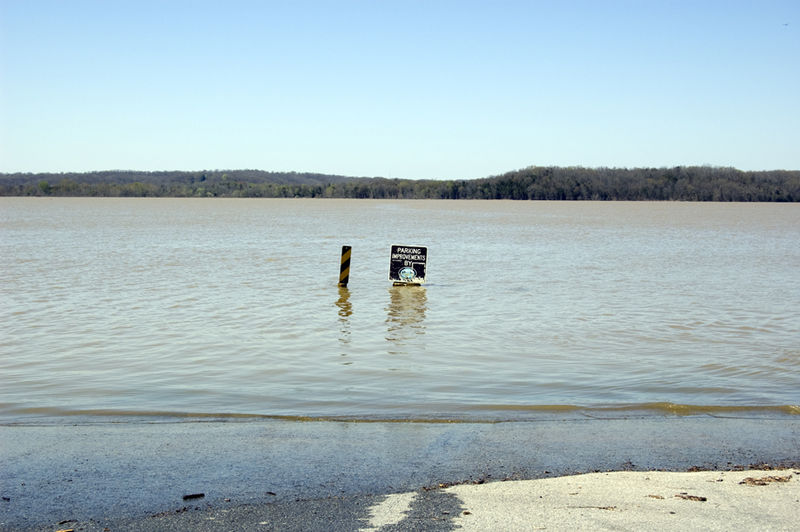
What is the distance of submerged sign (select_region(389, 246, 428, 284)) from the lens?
63.9 ft

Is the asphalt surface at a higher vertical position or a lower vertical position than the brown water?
higher

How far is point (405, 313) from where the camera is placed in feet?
50.9

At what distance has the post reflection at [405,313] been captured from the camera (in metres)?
13.1

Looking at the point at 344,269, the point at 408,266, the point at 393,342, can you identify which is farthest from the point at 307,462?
the point at 344,269

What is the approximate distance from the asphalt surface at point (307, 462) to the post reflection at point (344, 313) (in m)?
4.48

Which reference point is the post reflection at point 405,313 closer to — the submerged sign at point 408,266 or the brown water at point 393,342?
the brown water at point 393,342

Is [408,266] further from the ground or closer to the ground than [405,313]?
further from the ground

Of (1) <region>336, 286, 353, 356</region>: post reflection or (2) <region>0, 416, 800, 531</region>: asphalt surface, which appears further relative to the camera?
(1) <region>336, 286, 353, 356</region>: post reflection

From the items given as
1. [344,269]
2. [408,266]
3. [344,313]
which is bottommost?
[344,313]

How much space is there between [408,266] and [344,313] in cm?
426

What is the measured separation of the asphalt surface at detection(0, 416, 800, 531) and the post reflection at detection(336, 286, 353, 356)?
4475 mm

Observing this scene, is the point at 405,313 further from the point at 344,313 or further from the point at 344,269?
the point at 344,269

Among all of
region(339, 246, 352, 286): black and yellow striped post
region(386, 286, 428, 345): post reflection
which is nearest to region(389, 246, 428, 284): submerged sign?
region(386, 286, 428, 345): post reflection

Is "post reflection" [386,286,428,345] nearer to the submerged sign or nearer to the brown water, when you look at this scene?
the brown water
